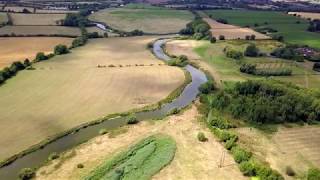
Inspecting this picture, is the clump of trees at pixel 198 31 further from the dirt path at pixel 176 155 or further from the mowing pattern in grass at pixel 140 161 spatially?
the mowing pattern in grass at pixel 140 161

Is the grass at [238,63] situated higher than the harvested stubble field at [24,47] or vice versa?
the harvested stubble field at [24,47]

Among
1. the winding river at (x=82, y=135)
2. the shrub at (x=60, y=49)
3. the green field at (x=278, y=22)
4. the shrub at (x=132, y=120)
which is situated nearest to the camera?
the winding river at (x=82, y=135)

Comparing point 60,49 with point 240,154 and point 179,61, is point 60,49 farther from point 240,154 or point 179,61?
point 240,154

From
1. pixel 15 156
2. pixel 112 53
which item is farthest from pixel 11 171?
pixel 112 53

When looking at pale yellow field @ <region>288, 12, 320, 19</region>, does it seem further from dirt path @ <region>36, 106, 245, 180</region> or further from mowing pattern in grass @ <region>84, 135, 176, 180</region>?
mowing pattern in grass @ <region>84, 135, 176, 180</region>

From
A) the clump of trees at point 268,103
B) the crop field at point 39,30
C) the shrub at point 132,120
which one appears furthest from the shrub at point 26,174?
the crop field at point 39,30

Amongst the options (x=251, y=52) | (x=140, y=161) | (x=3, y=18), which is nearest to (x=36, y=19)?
(x=3, y=18)

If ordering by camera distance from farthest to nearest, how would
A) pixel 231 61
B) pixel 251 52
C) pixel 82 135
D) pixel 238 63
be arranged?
pixel 251 52 < pixel 231 61 < pixel 238 63 < pixel 82 135
